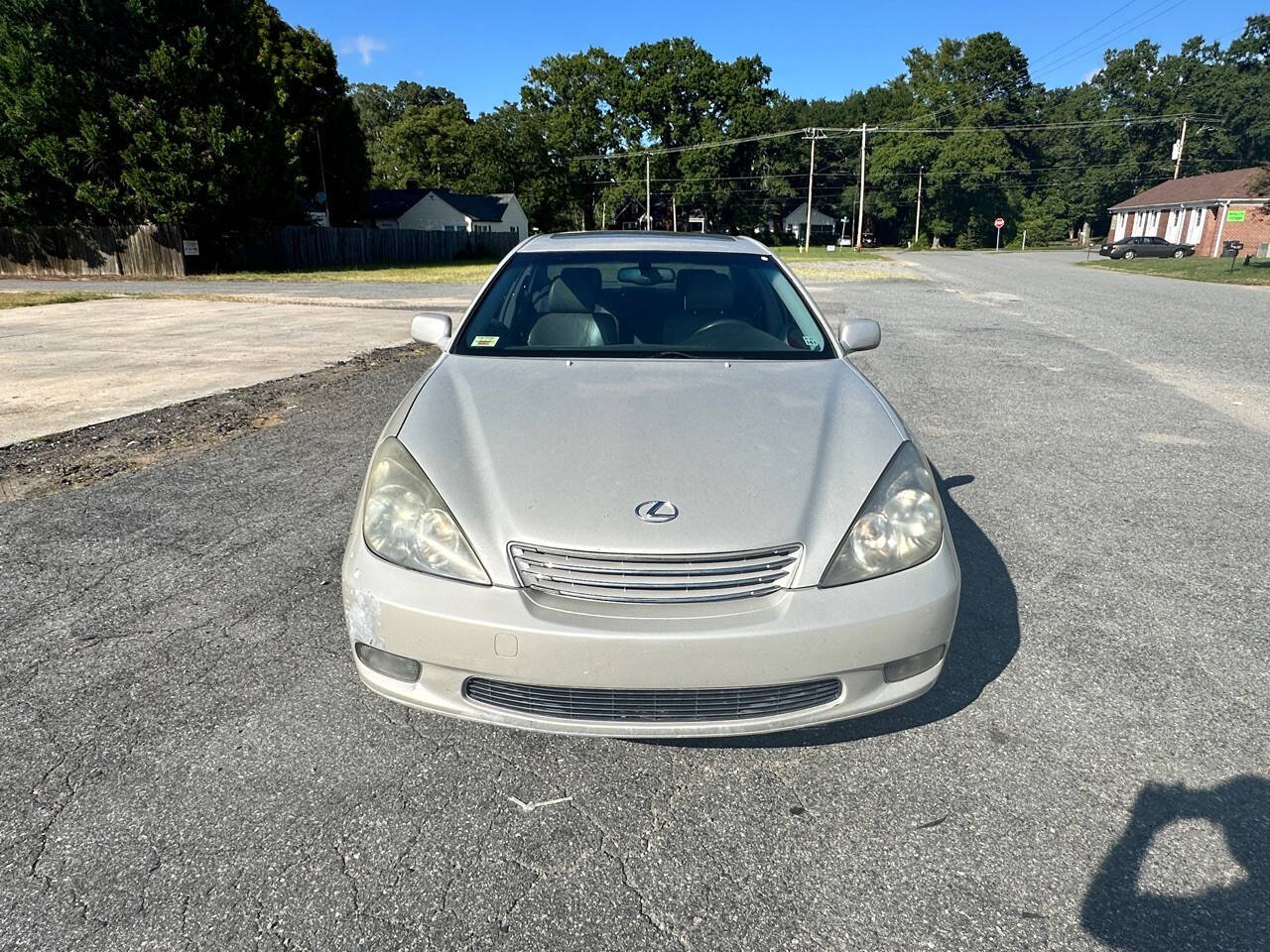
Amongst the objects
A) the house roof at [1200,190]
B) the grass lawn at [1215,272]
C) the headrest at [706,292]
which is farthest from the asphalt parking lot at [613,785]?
the house roof at [1200,190]

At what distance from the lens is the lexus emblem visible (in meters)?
2.18

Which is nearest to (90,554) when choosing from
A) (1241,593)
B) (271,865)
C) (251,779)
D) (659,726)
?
(251,779)

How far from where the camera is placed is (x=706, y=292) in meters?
3.89

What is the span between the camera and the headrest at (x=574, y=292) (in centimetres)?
381

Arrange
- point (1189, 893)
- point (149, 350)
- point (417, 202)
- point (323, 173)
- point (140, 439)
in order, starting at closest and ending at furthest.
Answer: point (1189, 893), point (140, 439), point (149, 350), point (323, 173), point (417, 202)

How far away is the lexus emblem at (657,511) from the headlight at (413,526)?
1.53 feet

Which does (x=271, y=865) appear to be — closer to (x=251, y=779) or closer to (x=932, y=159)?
(x=251, y=779)

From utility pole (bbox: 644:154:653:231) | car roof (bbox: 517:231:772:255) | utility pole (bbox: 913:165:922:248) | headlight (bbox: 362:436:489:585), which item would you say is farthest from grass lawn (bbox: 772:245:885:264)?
headlight (bbox: 362:436:489:585)

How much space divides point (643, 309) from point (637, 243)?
0.75 metres

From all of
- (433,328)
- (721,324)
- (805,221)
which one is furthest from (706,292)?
(805,221)

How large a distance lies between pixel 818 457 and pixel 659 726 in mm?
975

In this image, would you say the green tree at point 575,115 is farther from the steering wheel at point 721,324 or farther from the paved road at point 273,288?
the steering wheel at point 721,324

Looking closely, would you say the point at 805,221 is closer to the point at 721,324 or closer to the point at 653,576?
the point at 721,324

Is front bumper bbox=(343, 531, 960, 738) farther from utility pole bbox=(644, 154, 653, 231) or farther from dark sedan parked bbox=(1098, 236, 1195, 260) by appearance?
utility pole bbox=(644, 154, 653, 231)
